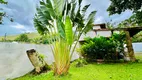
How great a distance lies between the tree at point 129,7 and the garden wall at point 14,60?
10.9 meters

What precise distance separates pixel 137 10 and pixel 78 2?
1123 cm

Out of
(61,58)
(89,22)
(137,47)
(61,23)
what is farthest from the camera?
(137,47)

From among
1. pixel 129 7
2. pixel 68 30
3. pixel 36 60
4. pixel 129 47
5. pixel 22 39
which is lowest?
pixel 129 47

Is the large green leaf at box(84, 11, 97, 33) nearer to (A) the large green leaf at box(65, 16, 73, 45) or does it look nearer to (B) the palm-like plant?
(B) the palm-like plant

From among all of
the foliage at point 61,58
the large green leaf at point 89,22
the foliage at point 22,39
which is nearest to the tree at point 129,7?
the foliage at point 22,39

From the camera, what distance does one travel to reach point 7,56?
734cm

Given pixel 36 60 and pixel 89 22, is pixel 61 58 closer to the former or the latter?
pixel 36 60

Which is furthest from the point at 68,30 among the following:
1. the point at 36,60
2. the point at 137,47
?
the point at 137,47

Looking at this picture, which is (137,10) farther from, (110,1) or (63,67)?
(63,67)

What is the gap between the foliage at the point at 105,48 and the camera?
12.7 meters

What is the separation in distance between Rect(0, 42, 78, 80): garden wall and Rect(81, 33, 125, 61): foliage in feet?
16.7

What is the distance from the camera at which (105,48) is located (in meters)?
12.8

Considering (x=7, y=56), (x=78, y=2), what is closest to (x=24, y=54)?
(x=7, y=56)

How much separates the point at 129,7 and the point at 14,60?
43.0ft
